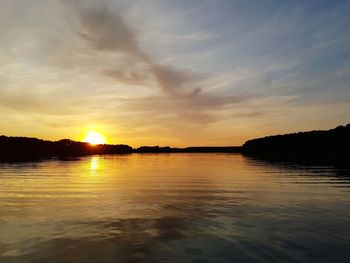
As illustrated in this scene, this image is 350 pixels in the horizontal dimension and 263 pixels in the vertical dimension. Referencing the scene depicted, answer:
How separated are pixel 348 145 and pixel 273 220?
561ft

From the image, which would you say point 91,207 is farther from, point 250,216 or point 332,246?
point 332,246

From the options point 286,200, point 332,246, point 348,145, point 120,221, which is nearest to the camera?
point 332,246

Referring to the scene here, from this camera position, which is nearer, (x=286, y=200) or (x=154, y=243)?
(x=154, y=243)

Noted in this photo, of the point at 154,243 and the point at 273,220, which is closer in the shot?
the point at 154,243

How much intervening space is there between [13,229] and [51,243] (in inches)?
179

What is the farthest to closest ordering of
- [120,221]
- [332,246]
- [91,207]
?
[91,207] → [120,221] → [332,246]

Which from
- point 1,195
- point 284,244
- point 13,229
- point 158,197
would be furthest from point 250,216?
point 1,195

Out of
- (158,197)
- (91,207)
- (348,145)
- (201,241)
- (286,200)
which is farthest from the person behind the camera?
(348,145)

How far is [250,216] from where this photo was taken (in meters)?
23.6

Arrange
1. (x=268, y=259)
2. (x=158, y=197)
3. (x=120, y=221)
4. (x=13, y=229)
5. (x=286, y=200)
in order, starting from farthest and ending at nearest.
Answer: (x=158, y=197)
(x=286, y=200)
(x=120, y=221)
(x=13, y=229)
(x=268, y=259)

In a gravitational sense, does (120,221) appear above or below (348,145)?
below

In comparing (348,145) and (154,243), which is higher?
(348,145)

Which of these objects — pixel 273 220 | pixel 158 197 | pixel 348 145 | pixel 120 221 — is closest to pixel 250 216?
pixel 273 220

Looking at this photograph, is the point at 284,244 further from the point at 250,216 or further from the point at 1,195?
the point at 1,195
